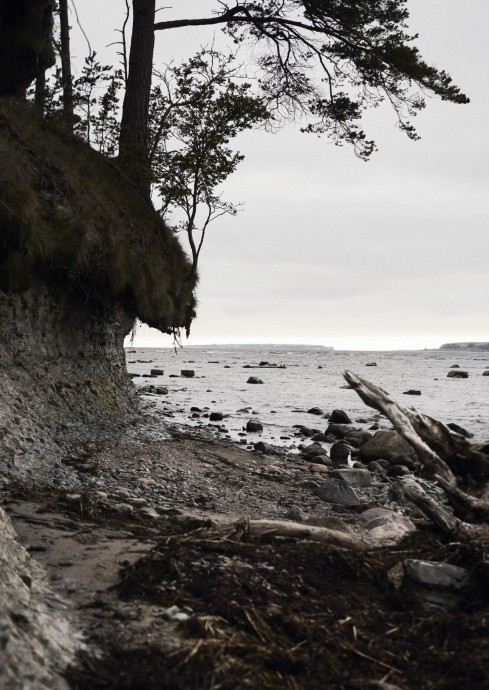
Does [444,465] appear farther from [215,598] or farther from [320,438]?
[320,438]

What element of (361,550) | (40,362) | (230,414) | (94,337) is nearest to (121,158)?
(94,337)

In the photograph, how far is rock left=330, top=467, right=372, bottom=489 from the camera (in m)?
11.2

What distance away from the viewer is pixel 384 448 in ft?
46.6

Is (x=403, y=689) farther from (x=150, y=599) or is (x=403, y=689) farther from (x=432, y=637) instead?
(x=150, y=599)

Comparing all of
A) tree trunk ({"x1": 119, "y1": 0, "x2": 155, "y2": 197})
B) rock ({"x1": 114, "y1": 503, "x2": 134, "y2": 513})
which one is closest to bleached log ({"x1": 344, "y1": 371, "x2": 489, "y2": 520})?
rock ({"x1": 114, "y1": 503, "x2": 134, "y2": 513})

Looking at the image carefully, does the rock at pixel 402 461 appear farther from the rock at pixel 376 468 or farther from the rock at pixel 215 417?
the rock at pixel 215 417

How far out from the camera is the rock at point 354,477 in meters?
11.2

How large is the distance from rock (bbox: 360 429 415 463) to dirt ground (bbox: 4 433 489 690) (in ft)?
28.7

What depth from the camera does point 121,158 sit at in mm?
14867

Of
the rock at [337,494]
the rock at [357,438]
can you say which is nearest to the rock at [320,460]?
the rock at [357,438]

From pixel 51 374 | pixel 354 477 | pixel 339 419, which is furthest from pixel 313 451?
pixel 339 419

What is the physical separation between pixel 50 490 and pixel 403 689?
195 inches

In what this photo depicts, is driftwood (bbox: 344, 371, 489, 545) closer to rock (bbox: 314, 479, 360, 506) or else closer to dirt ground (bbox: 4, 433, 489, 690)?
dirt ground (bbox: 4, 433, 489, 690)

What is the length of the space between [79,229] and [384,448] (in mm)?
8043
